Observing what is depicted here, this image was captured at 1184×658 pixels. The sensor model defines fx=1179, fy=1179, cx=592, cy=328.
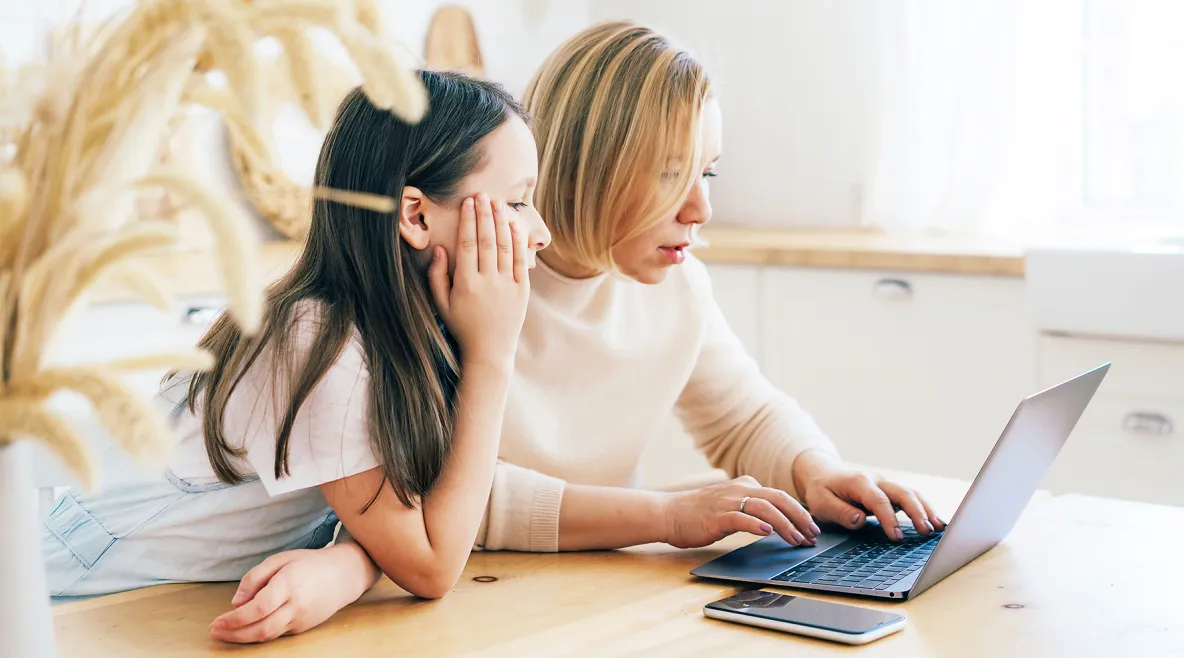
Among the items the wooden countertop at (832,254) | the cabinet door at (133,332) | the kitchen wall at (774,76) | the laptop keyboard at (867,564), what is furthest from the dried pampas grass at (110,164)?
the kitchen wall at (774,76)

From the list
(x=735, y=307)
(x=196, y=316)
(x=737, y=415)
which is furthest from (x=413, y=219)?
(x=735, y=307)

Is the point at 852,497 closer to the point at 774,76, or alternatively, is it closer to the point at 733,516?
the point at 733,516

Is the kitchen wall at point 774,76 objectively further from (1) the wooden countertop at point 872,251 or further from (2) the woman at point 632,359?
(2) the woman at point 632,359

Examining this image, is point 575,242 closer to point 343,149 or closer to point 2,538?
point 343,149

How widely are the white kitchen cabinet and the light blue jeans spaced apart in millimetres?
1691

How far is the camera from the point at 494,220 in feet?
3.37

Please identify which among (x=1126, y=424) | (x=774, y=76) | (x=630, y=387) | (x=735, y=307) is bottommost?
(x=1126, y=424)

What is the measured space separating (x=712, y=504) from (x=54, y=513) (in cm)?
65

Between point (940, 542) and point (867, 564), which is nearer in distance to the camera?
point (940, 542)

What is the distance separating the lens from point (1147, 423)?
222cm

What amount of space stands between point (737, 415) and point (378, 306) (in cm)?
59

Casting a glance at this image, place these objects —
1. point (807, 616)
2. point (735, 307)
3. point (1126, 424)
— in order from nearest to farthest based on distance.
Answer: point (807, 616) < point (1126, 424) < point (735, 307)

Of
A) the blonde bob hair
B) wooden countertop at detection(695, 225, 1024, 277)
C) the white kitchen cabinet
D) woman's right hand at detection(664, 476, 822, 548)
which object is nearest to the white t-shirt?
woman's right hand at detection(664, 476, 822, 548)

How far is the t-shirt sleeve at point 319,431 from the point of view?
3.02 ft
